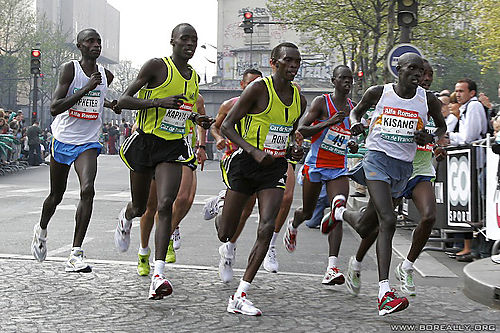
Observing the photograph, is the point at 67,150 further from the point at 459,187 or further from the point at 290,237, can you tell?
the point at 459,187

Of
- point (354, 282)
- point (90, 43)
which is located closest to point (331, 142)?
point (354, 282)

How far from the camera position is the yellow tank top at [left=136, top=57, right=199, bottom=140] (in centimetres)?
724

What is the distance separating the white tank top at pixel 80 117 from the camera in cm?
792

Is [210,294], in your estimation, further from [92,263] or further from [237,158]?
[92,263]

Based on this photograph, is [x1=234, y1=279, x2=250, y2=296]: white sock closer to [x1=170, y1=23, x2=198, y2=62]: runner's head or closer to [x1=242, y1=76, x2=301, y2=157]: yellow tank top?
[x1=242, y1=76, x2=301, y2=157]: yellow tank top

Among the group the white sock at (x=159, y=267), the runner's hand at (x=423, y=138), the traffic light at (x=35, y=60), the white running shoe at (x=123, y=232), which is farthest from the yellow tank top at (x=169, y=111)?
the traffic light at (x=35, y=60)

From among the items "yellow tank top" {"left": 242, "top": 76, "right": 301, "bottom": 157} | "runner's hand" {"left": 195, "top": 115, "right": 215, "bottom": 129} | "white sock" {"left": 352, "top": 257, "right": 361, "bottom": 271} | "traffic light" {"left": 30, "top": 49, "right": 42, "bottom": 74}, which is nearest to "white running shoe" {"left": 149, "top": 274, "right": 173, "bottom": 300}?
"yellow tank top" {"left": 242, "top": 76, "right": 301, "bottom": 157}

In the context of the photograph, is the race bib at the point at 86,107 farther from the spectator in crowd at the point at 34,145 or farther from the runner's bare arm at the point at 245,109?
the spectator in crowd at the point at 34,145

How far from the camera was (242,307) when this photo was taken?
6203 mm

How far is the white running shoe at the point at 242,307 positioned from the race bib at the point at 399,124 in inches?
→ 69.8

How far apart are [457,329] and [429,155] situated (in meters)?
2.06

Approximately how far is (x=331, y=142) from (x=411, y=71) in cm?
174

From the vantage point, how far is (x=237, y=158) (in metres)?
7.05

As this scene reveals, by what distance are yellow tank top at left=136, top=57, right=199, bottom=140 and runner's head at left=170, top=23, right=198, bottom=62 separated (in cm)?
12
